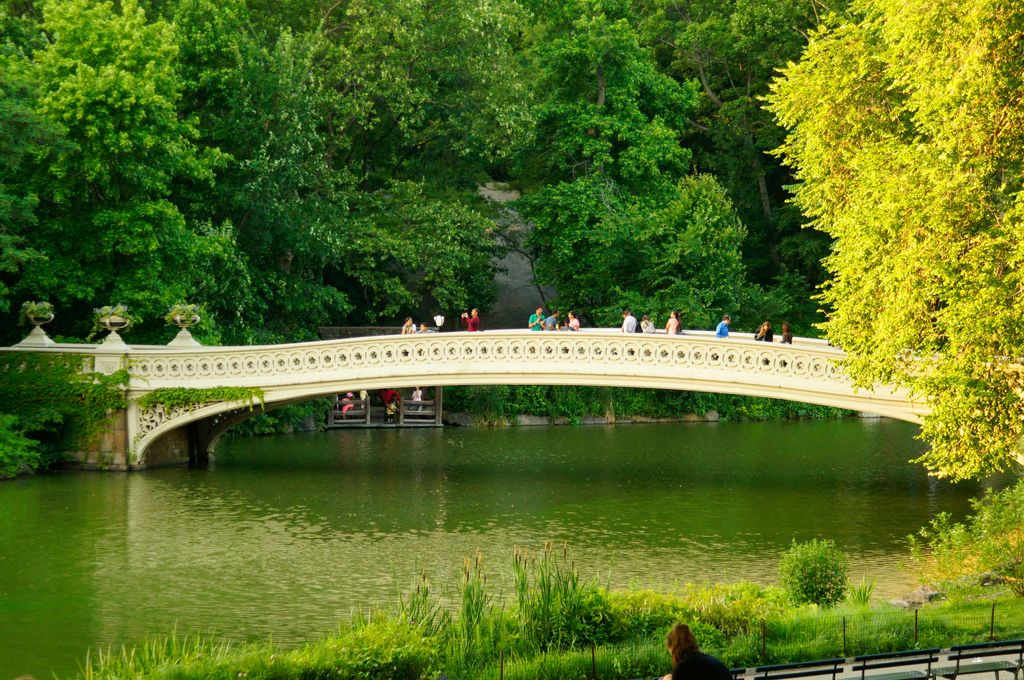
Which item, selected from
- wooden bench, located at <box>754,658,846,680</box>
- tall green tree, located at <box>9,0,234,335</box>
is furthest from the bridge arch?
wooden bench, located at <box>754,658,846,680</box>

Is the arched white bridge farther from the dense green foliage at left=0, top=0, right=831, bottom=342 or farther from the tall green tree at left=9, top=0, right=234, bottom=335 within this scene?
the dense green foliage at left=0, top=0, right=831, bottom=342

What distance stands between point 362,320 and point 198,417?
42.0 feet

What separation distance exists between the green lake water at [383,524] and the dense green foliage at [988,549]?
703 mm

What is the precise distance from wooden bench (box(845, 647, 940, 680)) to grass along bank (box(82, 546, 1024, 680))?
718 millimetres

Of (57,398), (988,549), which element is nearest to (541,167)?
(57,398)

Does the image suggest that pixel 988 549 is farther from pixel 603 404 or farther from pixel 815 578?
pixel 603 404

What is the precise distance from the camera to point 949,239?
1723 centimetres

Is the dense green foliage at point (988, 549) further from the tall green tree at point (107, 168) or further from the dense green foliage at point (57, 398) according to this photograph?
the tall green tree at point (107, 168)

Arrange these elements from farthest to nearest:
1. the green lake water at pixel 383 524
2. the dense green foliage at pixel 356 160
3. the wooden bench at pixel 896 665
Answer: the dense green foliage at pixel 356 160 < the green lake water at pixel 383 524 < the wooden bench at pixel 896 665

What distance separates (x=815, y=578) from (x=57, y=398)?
17.1 m

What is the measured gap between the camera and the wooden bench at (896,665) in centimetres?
1206

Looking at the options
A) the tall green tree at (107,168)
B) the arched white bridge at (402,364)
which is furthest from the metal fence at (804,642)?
the tall green tree at (107,168)

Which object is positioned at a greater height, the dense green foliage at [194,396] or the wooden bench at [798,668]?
the dense green foliage at [194,396]

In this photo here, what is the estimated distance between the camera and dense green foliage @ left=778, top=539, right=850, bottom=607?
16.4 m
